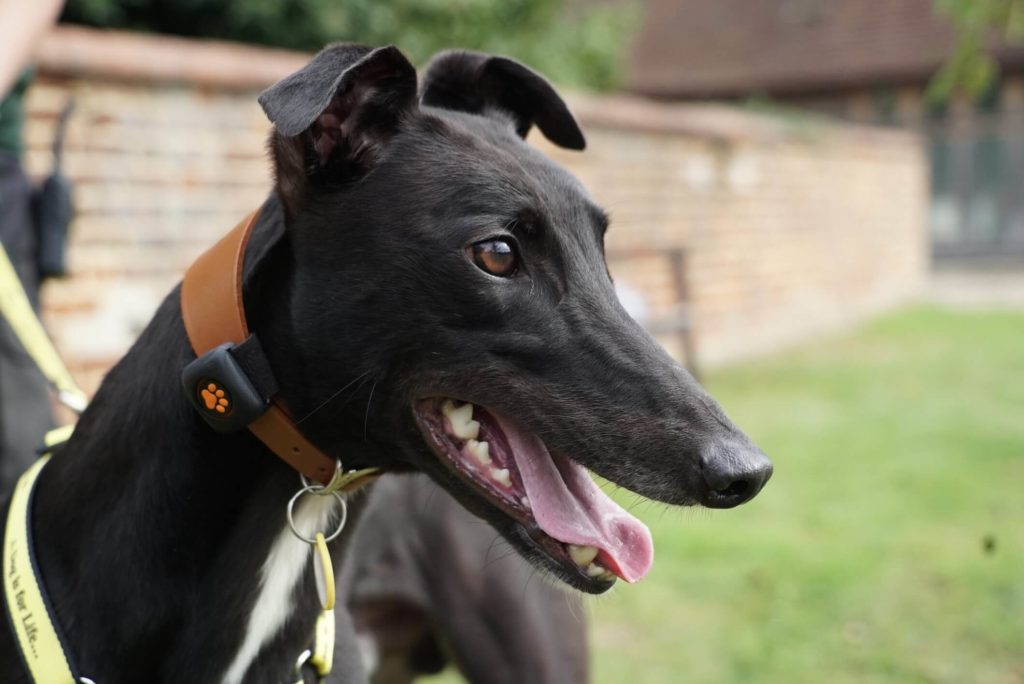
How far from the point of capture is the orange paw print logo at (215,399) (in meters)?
1.73

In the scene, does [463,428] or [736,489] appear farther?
[463,428]

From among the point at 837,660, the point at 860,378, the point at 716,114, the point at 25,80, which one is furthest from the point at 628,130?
the point at 25,80

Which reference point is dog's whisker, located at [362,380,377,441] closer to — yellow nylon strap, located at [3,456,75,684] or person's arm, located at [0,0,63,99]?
yellow nylon strap, located at [3,456,75,684]

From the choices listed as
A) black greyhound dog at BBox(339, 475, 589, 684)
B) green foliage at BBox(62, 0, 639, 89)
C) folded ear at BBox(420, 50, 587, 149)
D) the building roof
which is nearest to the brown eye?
folded ear at BBox(420, 50, 587, 149)

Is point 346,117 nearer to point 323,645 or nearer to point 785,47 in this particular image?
point 323,645

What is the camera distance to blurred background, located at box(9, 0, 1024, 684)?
4449mm

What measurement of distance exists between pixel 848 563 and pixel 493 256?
381 cm

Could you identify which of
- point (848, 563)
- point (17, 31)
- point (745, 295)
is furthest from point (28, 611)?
point (745, 295)

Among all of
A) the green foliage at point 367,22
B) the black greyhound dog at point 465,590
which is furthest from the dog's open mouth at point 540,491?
the green foliage at point 367,22

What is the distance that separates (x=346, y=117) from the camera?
187 cm

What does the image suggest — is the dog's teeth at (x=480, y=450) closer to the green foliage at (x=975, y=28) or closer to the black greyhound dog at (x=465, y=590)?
the black greyhound dog at (x=465, y=590)

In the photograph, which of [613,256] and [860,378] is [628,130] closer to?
[613,256]

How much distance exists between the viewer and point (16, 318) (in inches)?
96.7

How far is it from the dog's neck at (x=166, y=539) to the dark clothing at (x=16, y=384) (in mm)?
764
